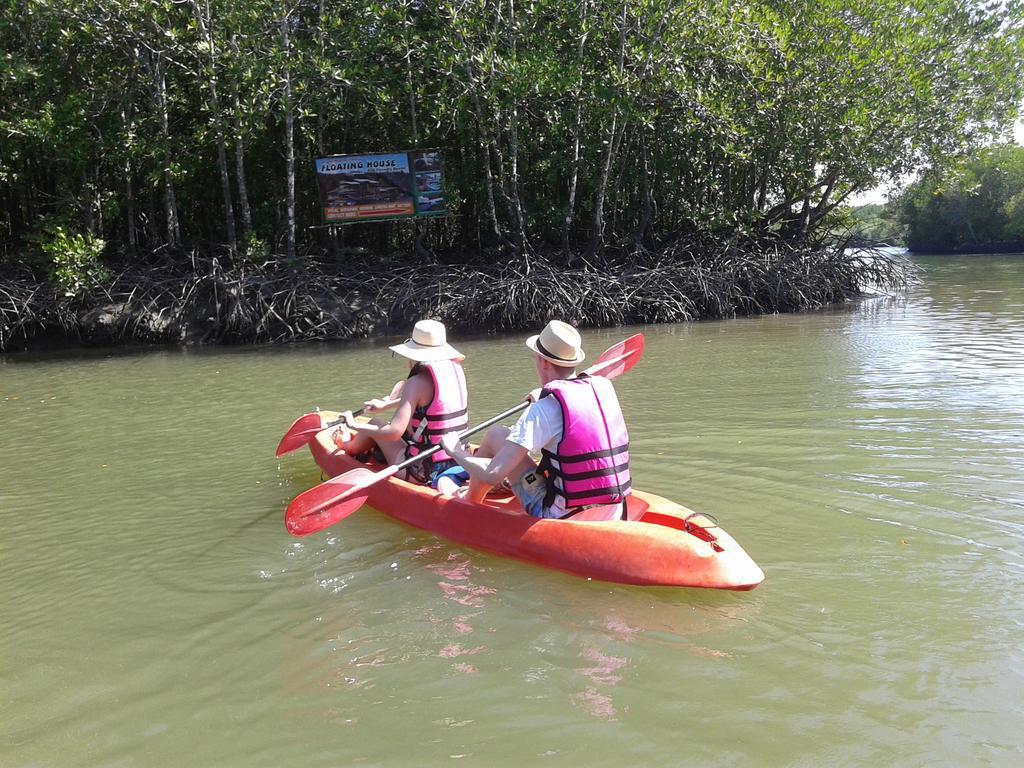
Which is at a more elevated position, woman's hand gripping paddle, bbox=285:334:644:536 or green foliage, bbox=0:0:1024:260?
green foliage, bbox=0:0:1024:260

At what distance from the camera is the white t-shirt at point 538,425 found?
3910mm

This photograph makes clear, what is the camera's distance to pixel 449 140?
15.8 meters

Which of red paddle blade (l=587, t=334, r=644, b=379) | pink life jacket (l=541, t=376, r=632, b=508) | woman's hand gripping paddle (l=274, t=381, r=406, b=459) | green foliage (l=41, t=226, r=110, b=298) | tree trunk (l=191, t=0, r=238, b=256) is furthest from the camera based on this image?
green foliage (l=41, t=226, r=110, b=298)

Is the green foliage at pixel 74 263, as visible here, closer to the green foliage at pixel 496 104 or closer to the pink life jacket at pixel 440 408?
the green foliage at pixel 496 104

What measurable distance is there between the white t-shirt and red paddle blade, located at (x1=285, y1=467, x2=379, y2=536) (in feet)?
3.65

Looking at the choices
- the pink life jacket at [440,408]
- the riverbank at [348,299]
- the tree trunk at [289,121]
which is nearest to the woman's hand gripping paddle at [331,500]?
the pink life jacket at [440,408]

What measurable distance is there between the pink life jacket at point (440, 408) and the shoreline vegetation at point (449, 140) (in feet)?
28.6

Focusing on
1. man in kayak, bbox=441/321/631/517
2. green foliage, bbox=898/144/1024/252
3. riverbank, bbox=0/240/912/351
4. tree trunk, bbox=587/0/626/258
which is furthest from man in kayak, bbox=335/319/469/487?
green foliage, bbox=898/144/1024/252

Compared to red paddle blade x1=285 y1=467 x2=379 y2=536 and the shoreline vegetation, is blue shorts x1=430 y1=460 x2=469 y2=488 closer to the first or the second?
red paddle blade x1=285 y1=467 x2=379 y2=536

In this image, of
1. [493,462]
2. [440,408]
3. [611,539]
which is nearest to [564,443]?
[493,462]

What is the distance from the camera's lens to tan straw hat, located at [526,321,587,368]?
3916 millimetres

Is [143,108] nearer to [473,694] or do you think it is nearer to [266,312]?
[266,312]

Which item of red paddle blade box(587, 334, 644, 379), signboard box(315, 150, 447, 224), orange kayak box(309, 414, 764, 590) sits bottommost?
orange kayak box(309, 414, 764, 590)

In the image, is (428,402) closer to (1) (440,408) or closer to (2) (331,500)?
(1) (440,408)
